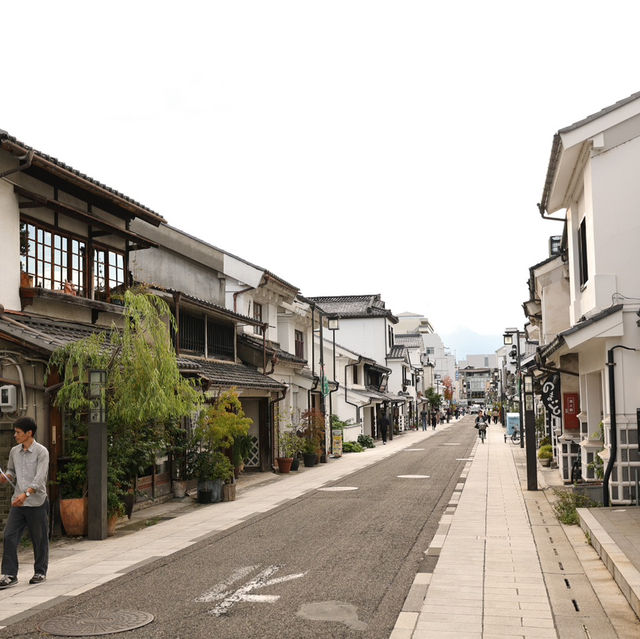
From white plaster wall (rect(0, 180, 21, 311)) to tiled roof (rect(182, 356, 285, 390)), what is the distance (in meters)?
6.41

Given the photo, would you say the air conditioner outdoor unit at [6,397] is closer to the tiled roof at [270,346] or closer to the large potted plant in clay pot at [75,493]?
the large potted plant in clay pot at [75,493]

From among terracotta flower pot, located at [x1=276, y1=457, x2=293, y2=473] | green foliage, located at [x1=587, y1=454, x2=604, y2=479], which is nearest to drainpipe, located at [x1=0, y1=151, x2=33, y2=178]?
green foliage, located at [x1=587, y1=454, x2=604, y2=479]

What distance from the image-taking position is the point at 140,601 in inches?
330

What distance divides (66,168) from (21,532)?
23.5ft

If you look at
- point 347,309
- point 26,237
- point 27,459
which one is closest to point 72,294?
point 26,237

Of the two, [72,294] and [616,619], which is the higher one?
[72,294]

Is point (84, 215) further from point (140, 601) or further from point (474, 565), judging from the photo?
point (474, 565)

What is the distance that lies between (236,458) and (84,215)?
7.73m

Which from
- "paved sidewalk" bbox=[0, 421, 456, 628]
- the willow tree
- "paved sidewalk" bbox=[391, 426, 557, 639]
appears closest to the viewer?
"paved sidewalk" bbox=[391, 426, 557, 639]

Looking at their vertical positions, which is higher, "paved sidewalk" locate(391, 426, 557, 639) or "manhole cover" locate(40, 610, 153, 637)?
"manhole cover" locate(40, 610, 153, 637)

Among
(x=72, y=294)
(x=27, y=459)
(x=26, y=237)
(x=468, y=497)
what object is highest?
(x=26, y=237)

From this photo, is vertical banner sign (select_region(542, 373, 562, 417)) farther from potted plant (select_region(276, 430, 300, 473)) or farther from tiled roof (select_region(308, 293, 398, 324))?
tiled roof (select_region(308, 293, 398, 324))

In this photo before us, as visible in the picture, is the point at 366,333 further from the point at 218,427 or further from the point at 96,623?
the point at 96,623

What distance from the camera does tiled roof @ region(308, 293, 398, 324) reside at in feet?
197
